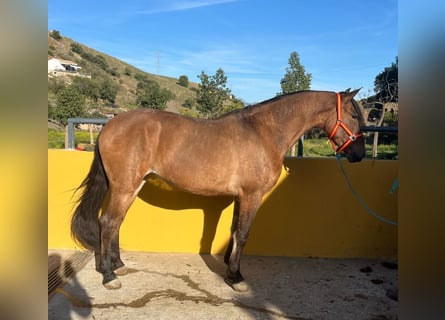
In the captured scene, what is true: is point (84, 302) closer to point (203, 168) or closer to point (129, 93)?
point (203, 168)

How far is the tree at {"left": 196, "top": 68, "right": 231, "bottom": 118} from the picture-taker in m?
22.7

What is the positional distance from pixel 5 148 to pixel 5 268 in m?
0.23

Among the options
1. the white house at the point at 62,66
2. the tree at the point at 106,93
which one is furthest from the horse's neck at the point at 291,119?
the white house at the point at 62,66

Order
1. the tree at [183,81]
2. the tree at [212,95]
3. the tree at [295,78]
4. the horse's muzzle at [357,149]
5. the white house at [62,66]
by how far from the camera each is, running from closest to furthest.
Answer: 1. the horse's muzzle at [357,149]
2. the tree at [212,95]
3. the tree at [295,78]
4. the white house at [62,66]
5. the tree at [183,81]

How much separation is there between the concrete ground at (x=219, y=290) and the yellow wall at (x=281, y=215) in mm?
150

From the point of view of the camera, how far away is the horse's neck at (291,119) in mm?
3480

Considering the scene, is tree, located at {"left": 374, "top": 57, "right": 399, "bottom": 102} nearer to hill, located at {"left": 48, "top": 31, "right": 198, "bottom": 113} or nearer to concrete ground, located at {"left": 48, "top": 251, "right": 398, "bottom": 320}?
concrete ground, located at {"left": 48, "top": 251, "right": 398, "bottom": 320}

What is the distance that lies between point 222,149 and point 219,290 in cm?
134

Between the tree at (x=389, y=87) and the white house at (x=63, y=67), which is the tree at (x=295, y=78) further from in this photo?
the white house at (x=63, y=67)

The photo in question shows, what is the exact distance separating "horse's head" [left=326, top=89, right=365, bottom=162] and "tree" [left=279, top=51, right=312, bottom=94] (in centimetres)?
2673

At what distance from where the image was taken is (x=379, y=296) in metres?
3.20

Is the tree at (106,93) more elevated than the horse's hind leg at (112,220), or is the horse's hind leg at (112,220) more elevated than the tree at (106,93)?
the tree at (106,93)

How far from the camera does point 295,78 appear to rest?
31.5 m

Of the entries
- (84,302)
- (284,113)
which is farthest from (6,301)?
(284,113)
